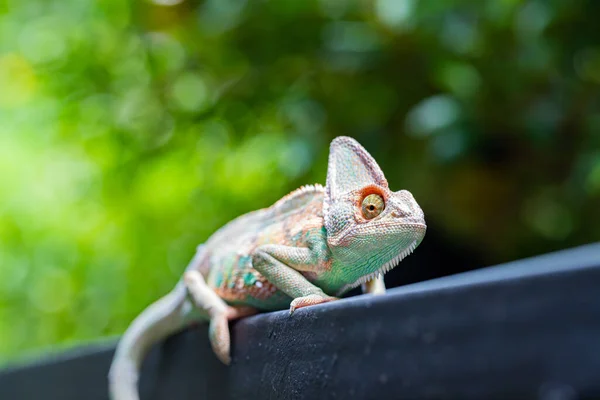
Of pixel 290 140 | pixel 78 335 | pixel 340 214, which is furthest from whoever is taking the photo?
pixel 78 335

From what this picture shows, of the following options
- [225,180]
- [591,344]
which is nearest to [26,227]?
[225,180]

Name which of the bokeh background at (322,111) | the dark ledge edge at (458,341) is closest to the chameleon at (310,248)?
the dark ledge edge at (458,341)

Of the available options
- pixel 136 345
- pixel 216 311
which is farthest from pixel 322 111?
pixel 216 311

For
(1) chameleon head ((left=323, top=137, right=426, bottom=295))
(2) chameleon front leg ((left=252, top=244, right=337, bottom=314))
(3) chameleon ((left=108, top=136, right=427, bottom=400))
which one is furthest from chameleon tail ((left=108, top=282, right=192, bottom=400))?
(1) chameleon head ((left=323, top=137, right=426, bottom=295))

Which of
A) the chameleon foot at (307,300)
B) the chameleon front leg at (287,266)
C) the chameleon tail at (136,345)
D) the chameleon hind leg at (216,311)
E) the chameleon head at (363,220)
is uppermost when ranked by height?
the chameleon head at (363,220)

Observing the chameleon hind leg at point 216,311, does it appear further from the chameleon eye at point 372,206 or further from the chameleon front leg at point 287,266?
the chameleon eye at point 372,206

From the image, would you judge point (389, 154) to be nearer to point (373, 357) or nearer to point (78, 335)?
point (373, 357)

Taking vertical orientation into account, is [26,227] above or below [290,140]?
below
